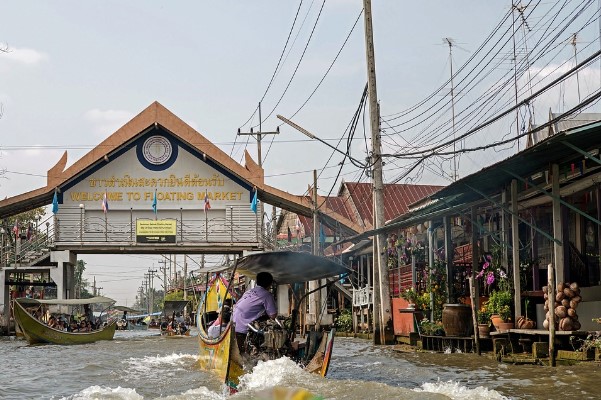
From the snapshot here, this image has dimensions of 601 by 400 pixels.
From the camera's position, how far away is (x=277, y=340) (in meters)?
12.3

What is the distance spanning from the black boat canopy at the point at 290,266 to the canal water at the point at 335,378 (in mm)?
1731

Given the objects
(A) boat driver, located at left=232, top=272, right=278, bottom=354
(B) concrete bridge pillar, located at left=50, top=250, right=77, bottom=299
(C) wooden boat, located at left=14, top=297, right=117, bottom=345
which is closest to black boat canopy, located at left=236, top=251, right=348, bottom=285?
(A) boat driver, located at left=232, top=272, right=278, bottom=354

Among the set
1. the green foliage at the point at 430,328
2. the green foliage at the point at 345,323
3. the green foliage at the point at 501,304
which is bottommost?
the green foliage at the point at 345,323

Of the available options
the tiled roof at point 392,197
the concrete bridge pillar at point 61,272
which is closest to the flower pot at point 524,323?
the concrete bridge pillar at point 61,272

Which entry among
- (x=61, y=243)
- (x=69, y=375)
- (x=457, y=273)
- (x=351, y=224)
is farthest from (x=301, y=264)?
(x=61, y=243)

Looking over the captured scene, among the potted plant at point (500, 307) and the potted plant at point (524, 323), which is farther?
the potted plant at point (500, 307)

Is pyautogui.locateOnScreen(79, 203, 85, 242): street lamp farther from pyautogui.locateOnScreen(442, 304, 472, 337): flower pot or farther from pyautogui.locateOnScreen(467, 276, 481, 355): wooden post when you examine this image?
pyautogui.locateOnScreen(467, 276, 481, 355): wooden post

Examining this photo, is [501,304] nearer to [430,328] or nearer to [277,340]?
[430,328]

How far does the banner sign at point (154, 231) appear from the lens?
3844cm

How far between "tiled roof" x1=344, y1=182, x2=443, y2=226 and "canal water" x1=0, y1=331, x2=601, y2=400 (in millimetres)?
24524

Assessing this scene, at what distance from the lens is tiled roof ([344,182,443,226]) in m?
45.4

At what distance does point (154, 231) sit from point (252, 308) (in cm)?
2650

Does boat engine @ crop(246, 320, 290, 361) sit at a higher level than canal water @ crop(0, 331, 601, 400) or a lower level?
higher

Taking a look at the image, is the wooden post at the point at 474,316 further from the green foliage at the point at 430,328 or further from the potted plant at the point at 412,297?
the potted plant at the point at 412,297
